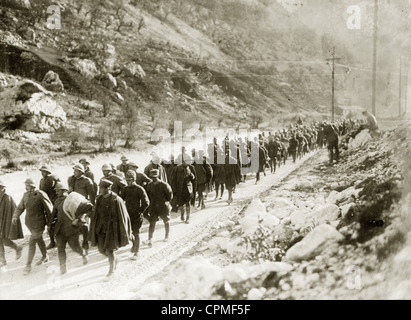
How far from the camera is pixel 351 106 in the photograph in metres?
44.7

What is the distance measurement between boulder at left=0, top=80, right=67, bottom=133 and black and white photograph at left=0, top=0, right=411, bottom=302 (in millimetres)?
62

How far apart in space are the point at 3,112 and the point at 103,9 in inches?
734

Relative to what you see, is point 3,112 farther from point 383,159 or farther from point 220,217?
point 383,159

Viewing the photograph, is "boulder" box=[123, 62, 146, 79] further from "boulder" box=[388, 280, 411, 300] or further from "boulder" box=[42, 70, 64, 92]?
"boulder" box=[388, 280, 411, 300]

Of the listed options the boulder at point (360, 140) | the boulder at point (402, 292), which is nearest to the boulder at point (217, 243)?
the boulder at point (402, 292)

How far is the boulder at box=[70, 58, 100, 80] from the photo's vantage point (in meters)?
26.1

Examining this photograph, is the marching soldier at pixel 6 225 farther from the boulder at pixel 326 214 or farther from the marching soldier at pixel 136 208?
the boulder at pixel 326 214

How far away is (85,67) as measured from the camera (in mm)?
26703

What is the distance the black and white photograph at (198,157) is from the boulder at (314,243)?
28mm

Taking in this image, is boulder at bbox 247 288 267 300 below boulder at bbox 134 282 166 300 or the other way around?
the other way around

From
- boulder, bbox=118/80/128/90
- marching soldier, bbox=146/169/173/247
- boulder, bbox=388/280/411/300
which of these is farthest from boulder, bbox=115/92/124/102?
boulder, bbox=388/280/411/300

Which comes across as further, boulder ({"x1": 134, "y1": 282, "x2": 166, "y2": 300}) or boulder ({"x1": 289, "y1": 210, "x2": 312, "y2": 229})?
boulder ({"x1": 289, "y1": 210, "x2": 312, "y2": 229})

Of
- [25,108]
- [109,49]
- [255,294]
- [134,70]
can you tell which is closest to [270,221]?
[255,294]

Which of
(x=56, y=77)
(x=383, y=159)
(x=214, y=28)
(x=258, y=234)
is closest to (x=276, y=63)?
(x=214, y=28)
